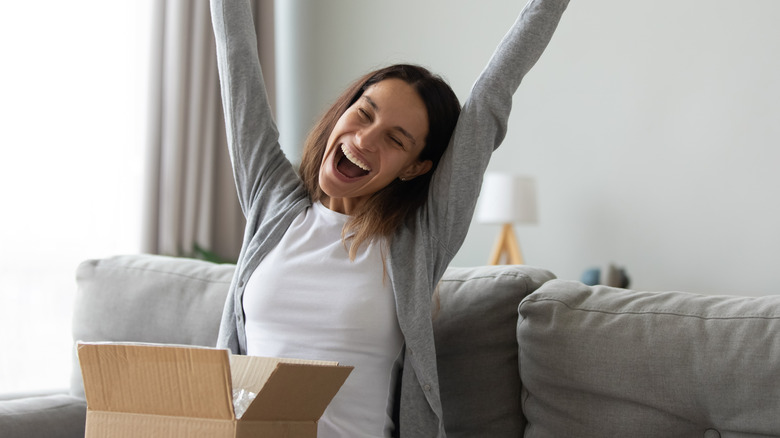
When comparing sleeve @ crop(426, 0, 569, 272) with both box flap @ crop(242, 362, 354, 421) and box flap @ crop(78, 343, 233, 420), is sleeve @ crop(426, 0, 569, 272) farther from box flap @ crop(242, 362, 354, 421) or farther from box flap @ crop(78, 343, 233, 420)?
box flap @ crop(78, 343, 233, 420)

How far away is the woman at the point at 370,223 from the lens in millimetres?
1277

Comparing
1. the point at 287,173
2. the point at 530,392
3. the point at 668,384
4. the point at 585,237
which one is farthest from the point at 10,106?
the point at 668,384

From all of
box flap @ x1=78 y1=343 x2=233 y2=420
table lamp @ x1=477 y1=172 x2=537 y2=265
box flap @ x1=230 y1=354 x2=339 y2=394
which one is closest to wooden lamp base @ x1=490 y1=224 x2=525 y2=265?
table lamp @ x1=477 y1=172 x2=537 y2=265

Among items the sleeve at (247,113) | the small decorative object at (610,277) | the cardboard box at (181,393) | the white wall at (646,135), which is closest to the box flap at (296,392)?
the cardboard box at (181,393)

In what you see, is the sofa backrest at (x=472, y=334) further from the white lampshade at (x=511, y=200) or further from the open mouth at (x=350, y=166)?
the white lampshade at (x=511, y=200)

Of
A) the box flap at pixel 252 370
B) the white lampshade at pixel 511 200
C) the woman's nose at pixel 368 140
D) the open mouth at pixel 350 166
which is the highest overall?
the woman's nose at pixel 368 140

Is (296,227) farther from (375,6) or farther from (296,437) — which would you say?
(375,6)

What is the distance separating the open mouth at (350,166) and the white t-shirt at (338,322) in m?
0.12

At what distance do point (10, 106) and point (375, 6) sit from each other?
193 cm

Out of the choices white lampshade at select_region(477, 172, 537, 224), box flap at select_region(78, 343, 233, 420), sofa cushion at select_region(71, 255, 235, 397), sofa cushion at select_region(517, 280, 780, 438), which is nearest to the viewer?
box flap at select_region(78, 343, 233, 420)

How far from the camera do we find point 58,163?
3.46 metres

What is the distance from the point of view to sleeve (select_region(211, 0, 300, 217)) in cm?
147

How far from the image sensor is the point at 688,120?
337cm

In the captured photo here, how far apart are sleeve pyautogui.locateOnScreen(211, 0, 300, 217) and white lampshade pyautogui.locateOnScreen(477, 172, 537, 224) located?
204cm
